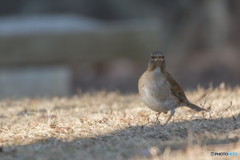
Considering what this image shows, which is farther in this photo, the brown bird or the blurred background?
the blurred background

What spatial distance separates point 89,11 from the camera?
49.0ft

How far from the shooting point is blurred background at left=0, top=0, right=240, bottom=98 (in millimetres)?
8820

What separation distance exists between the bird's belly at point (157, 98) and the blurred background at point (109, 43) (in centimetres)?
366

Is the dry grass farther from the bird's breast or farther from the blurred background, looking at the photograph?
the blurred background

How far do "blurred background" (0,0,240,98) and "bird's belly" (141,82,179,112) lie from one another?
366 centimetres

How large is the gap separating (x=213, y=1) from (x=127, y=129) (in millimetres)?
10216

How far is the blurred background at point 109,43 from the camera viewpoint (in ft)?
28.9

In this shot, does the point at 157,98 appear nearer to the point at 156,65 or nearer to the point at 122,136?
the point at 156,65

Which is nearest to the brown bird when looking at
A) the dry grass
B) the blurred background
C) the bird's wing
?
the bird's wing

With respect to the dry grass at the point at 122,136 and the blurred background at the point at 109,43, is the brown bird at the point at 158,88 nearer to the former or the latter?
the dry grass at the point at 122,136

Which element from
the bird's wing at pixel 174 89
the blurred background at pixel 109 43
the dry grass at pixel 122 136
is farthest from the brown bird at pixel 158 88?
the blurred background at pixel 109 43

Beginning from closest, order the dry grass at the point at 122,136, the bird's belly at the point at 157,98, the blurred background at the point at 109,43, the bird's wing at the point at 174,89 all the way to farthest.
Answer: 1. the dry grass at the point at 122,136
2. the bird's belly at the point at 157,98
3. the bird's wing at the point at 174,89
4. the blurred background at the point at 109,43

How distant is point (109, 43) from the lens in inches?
369

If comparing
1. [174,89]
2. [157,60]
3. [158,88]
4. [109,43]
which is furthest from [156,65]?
[109,43]
